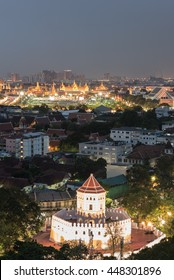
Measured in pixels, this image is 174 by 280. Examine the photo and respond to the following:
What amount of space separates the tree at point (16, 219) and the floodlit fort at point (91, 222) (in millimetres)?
458

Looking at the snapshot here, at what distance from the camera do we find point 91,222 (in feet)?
33.5

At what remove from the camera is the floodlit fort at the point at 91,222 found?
9992 mm

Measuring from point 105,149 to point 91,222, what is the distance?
30.5ft

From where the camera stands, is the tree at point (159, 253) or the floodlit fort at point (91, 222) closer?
the tree at point (159, 253)

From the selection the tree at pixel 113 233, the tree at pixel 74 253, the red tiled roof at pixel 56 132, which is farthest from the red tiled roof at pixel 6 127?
the tree at pixel 74 253

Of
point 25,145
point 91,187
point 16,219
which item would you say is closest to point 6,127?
point 25,145

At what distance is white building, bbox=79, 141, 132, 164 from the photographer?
19281 millimetres

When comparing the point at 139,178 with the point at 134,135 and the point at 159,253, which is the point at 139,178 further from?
the point at 134,135

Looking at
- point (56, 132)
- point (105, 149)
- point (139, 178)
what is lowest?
point (56, 132)

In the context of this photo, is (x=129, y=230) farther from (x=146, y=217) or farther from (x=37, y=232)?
(x=37, y=232)

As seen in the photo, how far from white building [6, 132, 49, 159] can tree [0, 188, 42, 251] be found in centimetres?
913

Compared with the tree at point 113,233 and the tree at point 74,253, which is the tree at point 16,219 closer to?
the tree at point 113,233

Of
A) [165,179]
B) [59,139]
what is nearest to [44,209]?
[165,179]

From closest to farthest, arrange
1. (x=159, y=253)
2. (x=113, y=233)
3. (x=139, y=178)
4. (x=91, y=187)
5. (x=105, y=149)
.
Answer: (x=159, y=253)
(x=113, y=233)
(x=91, y=187)
(x=139, y=178)
(x=105, y=149)
